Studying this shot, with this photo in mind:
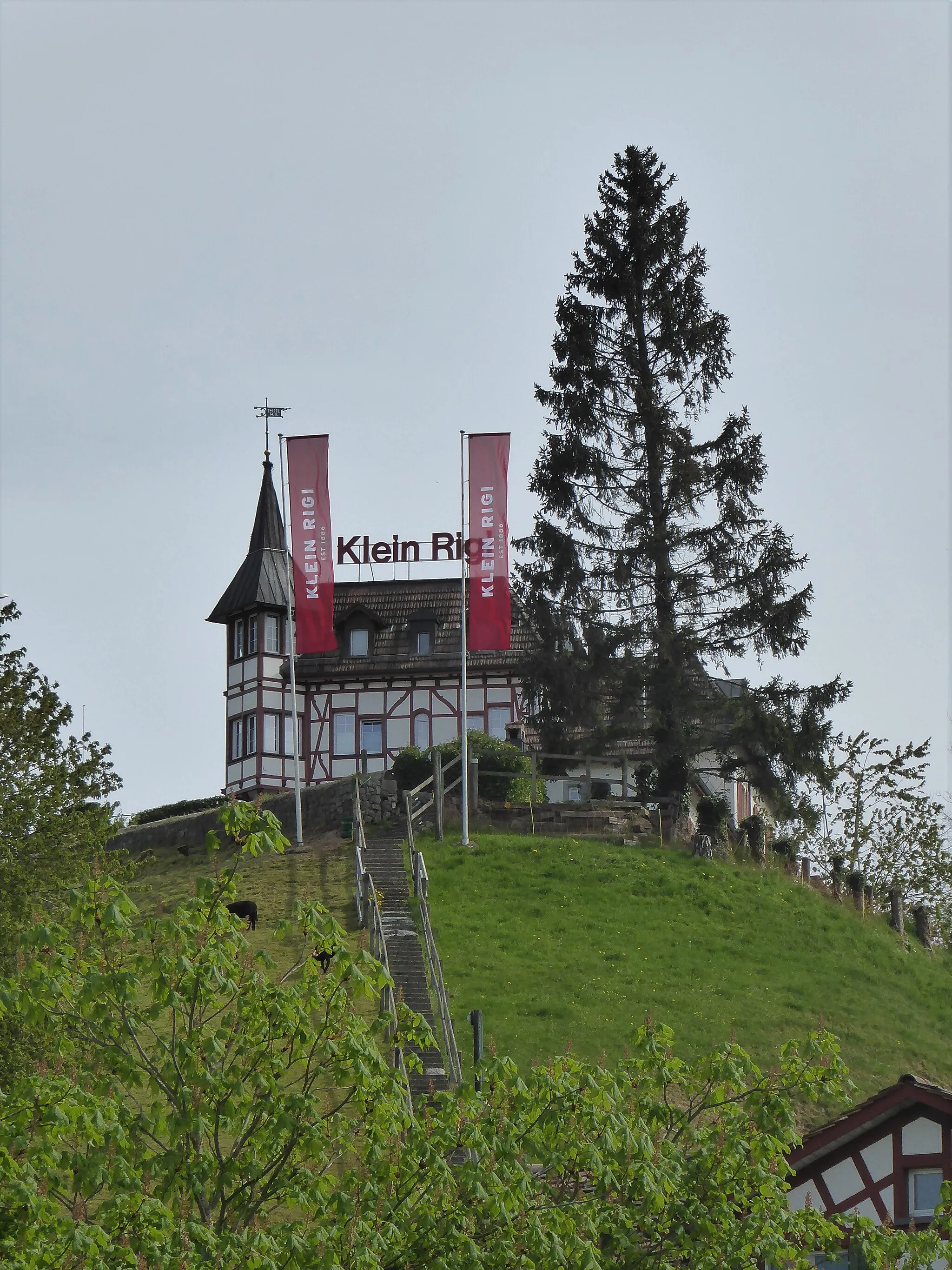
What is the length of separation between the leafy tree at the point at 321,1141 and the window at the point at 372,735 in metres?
39.8

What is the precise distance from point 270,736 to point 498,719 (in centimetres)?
665

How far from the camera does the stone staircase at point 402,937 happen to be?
24.4 metres

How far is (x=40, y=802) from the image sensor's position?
74.9 ft

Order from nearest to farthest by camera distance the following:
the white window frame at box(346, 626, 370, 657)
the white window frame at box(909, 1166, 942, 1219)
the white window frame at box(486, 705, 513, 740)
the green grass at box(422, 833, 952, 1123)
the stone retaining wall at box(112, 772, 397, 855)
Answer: the white window frame at box(909, 1166, 942, 1219), the green grass at box(422, 833, 952, 1123), the stone retaining wall at box(112, 772, 397, 855), the white window frame at box(486, 705, 513, 740), the white window frame at box(346, 626, 370, 657)

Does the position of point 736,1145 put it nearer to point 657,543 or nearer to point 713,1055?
point 713,1055

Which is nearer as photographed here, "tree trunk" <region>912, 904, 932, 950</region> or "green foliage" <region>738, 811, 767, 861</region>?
"tree trunk" <region>912, 904, 932, 950</region>

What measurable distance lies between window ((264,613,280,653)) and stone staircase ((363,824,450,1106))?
14.4 m

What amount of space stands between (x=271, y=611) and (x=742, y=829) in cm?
1816

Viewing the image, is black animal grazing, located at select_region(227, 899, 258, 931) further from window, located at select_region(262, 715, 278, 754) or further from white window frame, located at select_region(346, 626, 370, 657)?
white window frame, located at select_region(346, 626, 370, 657)

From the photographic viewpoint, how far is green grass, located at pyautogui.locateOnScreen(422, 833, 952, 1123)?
27.9 meters

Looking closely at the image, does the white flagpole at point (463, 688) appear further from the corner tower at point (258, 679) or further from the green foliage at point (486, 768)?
the corner tower at point (258, 679)

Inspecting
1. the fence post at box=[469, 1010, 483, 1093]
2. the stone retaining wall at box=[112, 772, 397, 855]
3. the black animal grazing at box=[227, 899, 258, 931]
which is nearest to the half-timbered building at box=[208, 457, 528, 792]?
the stone retaining wall at box=[112, 772, 397, 855]

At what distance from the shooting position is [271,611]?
51969 mm

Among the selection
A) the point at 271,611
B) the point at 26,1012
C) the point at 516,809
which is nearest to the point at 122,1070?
the point at 26,1012
